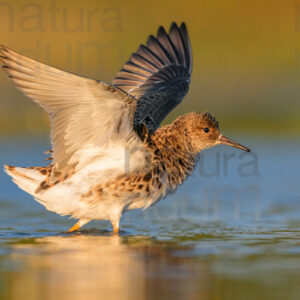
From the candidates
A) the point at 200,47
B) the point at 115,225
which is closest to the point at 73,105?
the point at 115,225

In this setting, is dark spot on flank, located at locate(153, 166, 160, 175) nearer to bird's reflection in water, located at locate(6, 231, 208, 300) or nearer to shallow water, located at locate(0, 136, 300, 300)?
shallow water, located at locate(0, 136, 300, 300)

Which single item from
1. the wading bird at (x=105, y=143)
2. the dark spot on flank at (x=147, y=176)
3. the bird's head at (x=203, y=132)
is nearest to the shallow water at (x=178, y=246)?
the wading bird at (x=105, y=143)

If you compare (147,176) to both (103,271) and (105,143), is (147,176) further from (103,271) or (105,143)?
(103,271)

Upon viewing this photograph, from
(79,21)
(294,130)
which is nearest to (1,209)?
(294,130)

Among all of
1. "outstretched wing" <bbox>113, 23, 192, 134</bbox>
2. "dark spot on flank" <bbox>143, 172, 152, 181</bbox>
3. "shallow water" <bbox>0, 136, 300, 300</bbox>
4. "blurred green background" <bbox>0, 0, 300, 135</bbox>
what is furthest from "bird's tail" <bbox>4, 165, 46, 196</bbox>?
"blurred green background" <bbox>0, 0, 300, 135</bbox>

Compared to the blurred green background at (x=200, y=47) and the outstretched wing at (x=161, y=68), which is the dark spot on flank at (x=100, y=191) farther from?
the blurred green background at (x=200, y=47)
